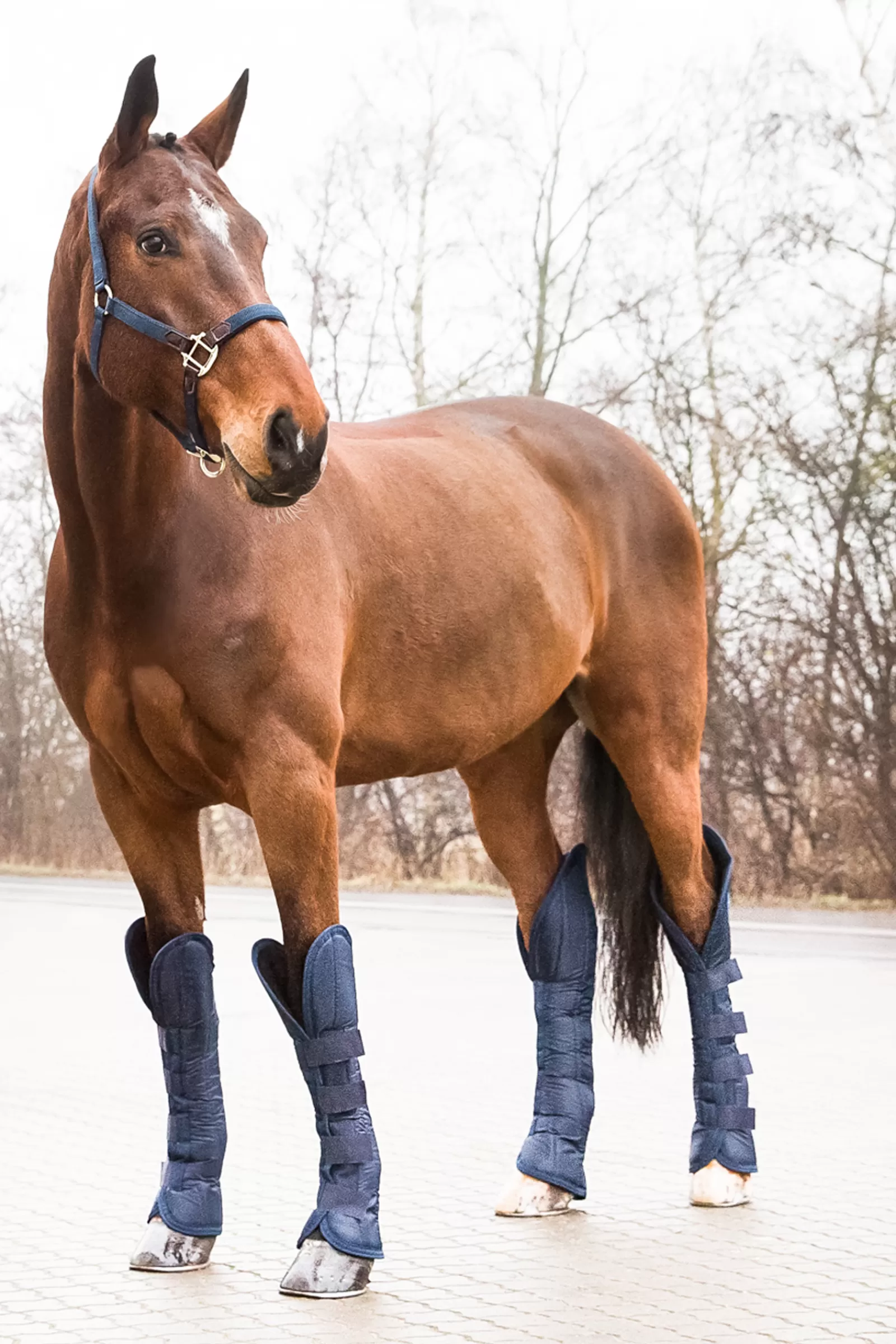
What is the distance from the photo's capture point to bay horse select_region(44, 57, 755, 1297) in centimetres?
382

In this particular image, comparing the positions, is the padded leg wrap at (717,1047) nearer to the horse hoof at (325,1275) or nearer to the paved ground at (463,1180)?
the paved ground at (463,1180)

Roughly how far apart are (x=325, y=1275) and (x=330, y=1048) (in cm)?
50

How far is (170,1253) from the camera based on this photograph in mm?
4402

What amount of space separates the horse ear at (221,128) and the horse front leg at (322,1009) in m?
1.37

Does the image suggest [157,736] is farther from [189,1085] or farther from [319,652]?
[189,1085]

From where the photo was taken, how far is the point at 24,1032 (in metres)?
9.11

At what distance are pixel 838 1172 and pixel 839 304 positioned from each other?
12348mm

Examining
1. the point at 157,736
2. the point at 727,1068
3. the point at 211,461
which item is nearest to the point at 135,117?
the point at 211,461

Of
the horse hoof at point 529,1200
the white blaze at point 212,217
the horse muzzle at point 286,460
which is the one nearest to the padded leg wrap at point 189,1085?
the horse hoof at point 529,1200

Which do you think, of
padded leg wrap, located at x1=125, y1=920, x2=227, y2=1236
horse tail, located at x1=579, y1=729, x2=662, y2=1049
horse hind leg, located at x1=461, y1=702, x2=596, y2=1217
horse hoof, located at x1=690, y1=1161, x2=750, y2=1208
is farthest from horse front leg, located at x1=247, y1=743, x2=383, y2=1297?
horse tail, located at x1=579, y1=729, x2=662, y2=1049

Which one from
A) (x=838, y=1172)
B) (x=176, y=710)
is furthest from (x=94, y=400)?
(x=838, y=1172)

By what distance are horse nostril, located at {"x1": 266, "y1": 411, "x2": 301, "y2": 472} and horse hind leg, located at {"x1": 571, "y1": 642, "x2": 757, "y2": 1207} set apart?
6.92ft

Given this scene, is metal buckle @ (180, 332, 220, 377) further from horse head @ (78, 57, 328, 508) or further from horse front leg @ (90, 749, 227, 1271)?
horse front leg @ (90, 749, 227, 1271)

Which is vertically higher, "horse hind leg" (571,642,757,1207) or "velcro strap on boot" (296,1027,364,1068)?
"horse hind leg" (571,642,757,1207)
